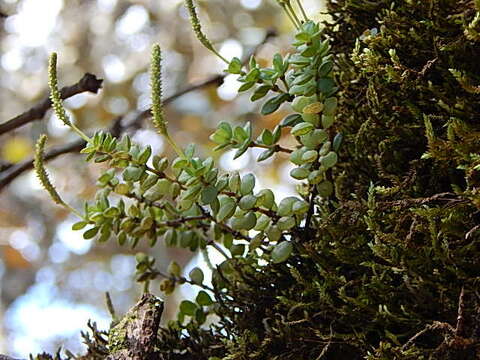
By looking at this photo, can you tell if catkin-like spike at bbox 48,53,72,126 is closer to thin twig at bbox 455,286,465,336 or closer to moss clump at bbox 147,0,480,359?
moss clump at bbox 147,0,480,359

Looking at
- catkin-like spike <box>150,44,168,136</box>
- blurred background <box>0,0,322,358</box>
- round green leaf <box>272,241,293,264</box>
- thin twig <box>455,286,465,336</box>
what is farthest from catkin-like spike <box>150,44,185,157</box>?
blurred background <box>0,0,322,358</box>

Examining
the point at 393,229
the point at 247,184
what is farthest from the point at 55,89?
the point at 393,229

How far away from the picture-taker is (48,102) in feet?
2.41

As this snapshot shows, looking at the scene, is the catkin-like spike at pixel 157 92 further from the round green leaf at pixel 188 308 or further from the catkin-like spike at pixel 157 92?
the round green leaf at pixel 188 308

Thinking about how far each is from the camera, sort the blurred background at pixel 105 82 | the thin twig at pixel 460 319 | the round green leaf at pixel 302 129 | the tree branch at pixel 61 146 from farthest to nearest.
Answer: the blurred background at pixel 105 82 → the tree branch at pixel 61 146 → the round green leaf at pixel 302 129 → the thin twig at pixel 460 319

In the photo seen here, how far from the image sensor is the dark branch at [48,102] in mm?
648

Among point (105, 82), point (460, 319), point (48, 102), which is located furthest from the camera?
point (105, 82)

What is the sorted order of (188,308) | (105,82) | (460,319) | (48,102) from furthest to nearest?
(105,82) → (48,102) → (188,308) → (460,319)

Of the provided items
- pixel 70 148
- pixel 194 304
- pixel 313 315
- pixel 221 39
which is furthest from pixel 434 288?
pixel 221 39

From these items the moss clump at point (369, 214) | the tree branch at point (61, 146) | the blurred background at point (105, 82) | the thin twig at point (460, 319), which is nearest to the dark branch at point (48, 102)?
the tree branch at point (61, 146)

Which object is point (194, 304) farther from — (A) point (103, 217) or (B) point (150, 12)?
(B) point (150, 12)

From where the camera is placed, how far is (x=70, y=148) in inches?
32.8

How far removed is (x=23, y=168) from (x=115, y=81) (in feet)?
8.77

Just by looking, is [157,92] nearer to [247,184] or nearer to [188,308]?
[247,184]
